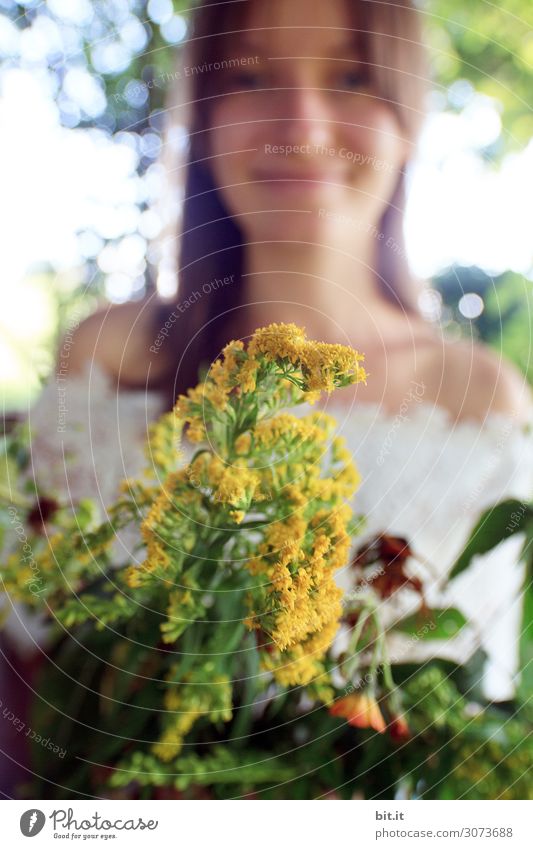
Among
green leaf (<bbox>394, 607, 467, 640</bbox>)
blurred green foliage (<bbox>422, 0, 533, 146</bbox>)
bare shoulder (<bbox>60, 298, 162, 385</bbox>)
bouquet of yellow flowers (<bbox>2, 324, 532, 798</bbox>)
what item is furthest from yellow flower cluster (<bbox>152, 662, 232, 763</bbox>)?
Result: blurred green foliage (<bbox>422, 0, 533, 146</bbox>)

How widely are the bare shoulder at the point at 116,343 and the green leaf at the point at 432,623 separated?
0.75 ft

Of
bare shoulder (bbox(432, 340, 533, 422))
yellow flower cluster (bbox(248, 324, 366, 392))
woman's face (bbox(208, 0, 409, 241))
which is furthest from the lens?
bare shoulder (bbox(432, 340, 533, 422))

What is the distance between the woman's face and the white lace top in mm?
123

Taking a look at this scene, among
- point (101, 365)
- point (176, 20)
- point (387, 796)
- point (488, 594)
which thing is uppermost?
point (176, 20)

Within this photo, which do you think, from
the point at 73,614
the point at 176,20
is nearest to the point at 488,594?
the point at 73,614

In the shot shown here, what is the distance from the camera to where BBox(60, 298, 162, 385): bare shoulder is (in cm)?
44

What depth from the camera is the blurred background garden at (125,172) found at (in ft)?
1.32

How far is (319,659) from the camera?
30 centimetres

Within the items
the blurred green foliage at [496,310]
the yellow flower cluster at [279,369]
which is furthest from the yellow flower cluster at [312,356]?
the blurred green foliage at [496,310]

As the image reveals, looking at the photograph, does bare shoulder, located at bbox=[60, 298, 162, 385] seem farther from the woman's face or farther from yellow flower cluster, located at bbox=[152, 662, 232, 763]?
yellow flower cluster, located at bbox=[152, 662, 232, 763]

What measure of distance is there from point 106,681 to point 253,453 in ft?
0.47

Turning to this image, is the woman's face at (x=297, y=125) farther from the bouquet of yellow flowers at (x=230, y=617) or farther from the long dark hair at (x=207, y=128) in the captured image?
the bouquet of yellow flowers at (x=230, y=617)

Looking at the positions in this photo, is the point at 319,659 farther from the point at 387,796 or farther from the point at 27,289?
the point at 27,289

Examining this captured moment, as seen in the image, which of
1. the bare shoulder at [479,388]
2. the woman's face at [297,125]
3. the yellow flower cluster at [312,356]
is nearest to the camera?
the yellow flower cluster at [312,356]
